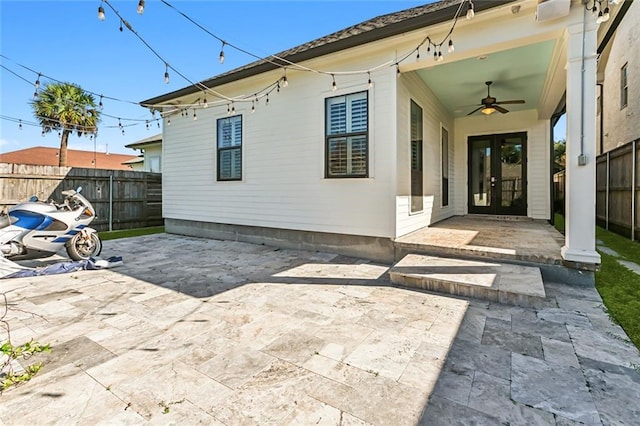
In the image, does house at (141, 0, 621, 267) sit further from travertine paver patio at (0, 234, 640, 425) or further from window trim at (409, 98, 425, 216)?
travertine paver patio at (0, 234, 640, 425)

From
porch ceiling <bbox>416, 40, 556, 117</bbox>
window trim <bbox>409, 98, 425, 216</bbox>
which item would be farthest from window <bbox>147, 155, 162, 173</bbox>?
porch ceiling <bbox>416, 40, 556, 117</bbox>

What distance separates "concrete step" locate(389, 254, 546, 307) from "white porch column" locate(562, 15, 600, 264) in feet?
1.91

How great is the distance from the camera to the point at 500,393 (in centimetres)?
169

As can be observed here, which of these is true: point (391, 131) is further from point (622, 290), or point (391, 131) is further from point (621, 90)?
point (621, 90)

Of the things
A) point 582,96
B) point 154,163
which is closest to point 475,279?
point 582,96

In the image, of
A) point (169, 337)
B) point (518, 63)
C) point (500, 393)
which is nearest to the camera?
point (500, 393)

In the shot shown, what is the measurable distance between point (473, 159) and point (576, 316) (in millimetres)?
6454

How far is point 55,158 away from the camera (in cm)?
2372

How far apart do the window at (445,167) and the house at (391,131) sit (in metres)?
0.03

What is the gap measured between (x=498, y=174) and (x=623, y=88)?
4.75 metres

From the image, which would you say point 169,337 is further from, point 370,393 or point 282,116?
point 282,116

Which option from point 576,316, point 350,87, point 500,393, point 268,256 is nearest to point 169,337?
point 500,393

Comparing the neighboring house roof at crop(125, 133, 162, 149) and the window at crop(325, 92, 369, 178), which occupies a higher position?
the neighboring house roof at crop(125, 133, 162, 149)

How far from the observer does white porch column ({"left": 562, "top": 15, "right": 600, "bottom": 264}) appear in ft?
11.2
